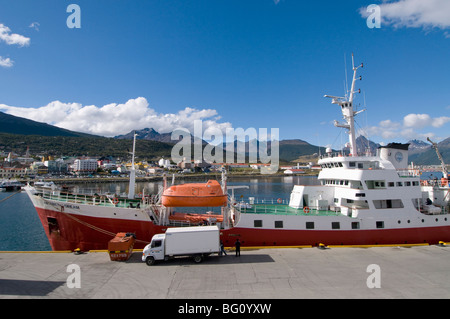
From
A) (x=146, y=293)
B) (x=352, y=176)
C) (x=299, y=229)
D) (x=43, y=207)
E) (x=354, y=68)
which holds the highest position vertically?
(x=354, y=68)

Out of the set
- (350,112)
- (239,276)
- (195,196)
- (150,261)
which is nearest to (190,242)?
(150,261)

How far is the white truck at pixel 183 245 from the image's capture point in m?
10.7

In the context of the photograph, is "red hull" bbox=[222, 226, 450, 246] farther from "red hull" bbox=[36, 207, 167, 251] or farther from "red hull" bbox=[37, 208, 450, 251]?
"red hull" bbox=[36, 207, 167, 251]

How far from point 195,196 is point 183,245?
331cm

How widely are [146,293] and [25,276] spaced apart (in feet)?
18.1

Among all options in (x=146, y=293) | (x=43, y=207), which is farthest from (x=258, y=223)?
(x=43, y=207)

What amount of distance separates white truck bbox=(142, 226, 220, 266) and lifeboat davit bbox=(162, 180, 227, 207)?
2.71 m

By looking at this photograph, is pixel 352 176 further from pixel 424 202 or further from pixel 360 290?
pixel 360 290

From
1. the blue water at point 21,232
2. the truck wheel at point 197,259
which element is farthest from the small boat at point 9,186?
the truck wheel at point 197,259

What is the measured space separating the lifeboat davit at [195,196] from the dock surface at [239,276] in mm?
3044

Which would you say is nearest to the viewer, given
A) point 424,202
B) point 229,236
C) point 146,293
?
point 146,293

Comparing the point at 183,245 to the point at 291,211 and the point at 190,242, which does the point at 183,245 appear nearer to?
the point at 190,242

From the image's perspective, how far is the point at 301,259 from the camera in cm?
1139

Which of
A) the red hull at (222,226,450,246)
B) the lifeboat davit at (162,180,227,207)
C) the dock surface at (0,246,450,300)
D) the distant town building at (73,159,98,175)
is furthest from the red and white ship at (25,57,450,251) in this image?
the distant town building at (73,159,98,175)
